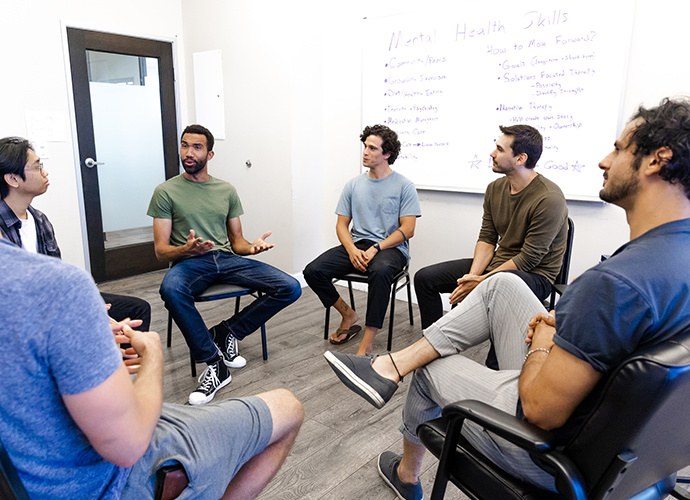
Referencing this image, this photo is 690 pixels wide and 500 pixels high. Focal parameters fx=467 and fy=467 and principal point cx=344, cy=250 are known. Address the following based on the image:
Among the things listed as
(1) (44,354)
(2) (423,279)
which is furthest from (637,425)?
(2) (423,279)

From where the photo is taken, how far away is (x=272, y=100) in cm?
360

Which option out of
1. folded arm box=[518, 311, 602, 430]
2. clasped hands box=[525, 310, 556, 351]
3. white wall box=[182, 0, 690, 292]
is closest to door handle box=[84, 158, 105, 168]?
white wall box=[182, 0, 690, 292]

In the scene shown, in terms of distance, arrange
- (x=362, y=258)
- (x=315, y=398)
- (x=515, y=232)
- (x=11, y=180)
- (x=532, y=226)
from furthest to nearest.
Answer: (x=362, y=258)
(x=515, y=232)
(x=532, y=226)
(x=315, y=398)
(x=11, y=180)

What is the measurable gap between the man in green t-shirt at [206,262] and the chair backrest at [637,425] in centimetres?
170

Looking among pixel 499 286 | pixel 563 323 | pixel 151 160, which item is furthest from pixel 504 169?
pixel 151 160

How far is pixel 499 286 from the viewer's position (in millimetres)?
1420

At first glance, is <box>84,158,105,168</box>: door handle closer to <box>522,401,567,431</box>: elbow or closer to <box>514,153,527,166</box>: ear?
<box>514,153,527,166</box>: ear

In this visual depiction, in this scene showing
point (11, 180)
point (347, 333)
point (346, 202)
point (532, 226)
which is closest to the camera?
point (11, 180)

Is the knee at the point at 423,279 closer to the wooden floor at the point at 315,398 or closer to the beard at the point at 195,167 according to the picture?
the wooden floor at the point at 315,398

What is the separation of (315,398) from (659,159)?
5.43ft

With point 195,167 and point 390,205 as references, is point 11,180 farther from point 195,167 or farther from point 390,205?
point 390,205

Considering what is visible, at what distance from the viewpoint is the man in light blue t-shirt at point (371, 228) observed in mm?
2695

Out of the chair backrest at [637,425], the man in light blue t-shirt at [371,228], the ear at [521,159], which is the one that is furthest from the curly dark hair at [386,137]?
the chair backrest at [637,425]

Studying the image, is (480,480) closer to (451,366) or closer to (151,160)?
(451,366)
